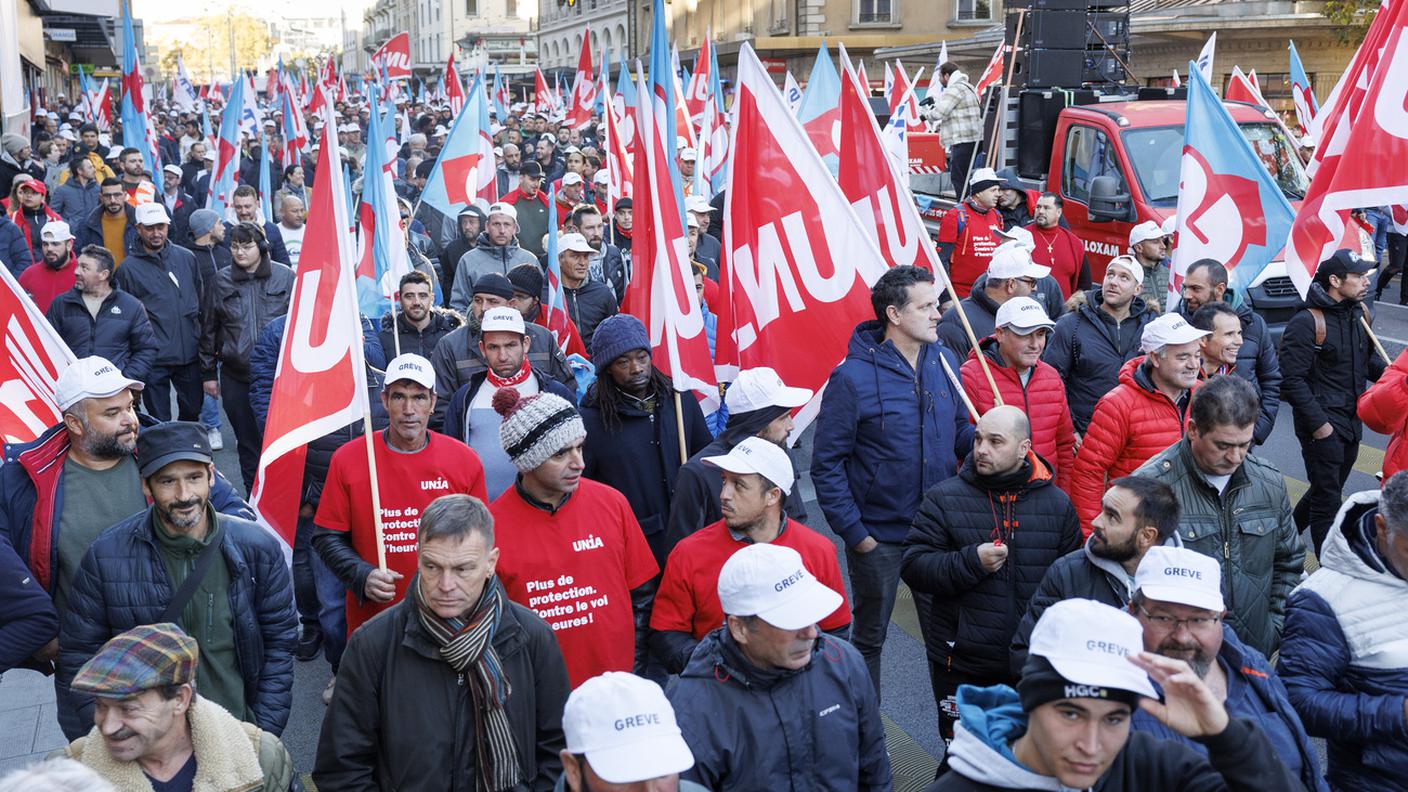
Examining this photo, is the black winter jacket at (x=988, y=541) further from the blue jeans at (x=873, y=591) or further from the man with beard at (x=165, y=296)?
the man with beard at (x=165, y=296)

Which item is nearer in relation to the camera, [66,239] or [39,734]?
[39,734]

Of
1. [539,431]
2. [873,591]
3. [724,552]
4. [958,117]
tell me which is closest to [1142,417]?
[873,591]

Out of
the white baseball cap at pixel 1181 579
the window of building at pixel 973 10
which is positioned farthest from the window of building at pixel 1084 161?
the window of building at pixel 973 10

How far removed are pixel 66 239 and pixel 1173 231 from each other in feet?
25.0

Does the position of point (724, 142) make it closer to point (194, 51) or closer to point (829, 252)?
point (829, 252)

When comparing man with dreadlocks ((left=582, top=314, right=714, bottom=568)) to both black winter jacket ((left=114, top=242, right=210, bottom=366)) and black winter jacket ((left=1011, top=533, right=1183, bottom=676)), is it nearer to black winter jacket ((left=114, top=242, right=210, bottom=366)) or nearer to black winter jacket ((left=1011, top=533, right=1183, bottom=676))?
black winter jacket ((left=1011, top=533, right=1183, bottom=676))

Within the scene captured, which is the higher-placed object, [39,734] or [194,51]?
[194,51]

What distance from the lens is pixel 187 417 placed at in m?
10.0

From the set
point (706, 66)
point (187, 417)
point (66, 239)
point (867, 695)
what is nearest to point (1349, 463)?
point (867, 695)

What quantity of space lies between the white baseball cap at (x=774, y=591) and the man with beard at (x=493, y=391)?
8.43 ft

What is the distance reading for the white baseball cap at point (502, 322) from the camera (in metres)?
5.88

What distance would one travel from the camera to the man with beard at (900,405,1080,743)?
455 cm

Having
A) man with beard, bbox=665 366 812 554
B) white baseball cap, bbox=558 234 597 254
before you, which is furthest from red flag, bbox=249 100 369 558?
white baseball cap, bbox=558 234 597 254

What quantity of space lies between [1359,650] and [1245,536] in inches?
37.7
